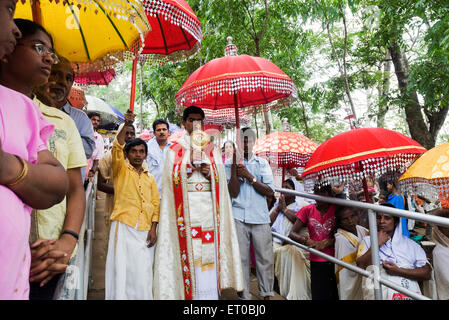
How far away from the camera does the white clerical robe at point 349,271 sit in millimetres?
3141

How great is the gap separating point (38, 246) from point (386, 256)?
8.71 feet

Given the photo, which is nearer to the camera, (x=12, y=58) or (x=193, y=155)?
(x=12, y=58)

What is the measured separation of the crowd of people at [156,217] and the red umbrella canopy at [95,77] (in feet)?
3.12

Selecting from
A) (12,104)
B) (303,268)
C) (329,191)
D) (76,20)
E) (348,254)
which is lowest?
(303,268)

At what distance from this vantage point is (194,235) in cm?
286

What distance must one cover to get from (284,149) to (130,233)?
3141 mm

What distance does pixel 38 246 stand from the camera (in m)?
1.10

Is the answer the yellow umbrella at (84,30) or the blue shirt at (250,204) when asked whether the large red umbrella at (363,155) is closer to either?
the blue shirt at (250,204)

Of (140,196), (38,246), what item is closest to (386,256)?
(140,196)

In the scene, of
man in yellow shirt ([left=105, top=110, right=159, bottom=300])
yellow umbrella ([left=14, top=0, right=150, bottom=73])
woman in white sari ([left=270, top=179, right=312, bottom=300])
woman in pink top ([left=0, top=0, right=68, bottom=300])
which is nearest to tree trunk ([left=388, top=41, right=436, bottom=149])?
woman in white sari ([left=270, top=179, right=312, bottom=300])

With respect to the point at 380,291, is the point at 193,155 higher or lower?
higher

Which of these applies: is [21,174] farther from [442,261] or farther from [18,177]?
[442,261]

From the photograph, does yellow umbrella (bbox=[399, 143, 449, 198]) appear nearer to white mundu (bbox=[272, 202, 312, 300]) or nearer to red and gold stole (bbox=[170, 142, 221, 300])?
white mundu (bbox=[272, 202, 312, 300])

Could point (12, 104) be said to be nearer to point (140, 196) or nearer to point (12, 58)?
point (12, 58)
